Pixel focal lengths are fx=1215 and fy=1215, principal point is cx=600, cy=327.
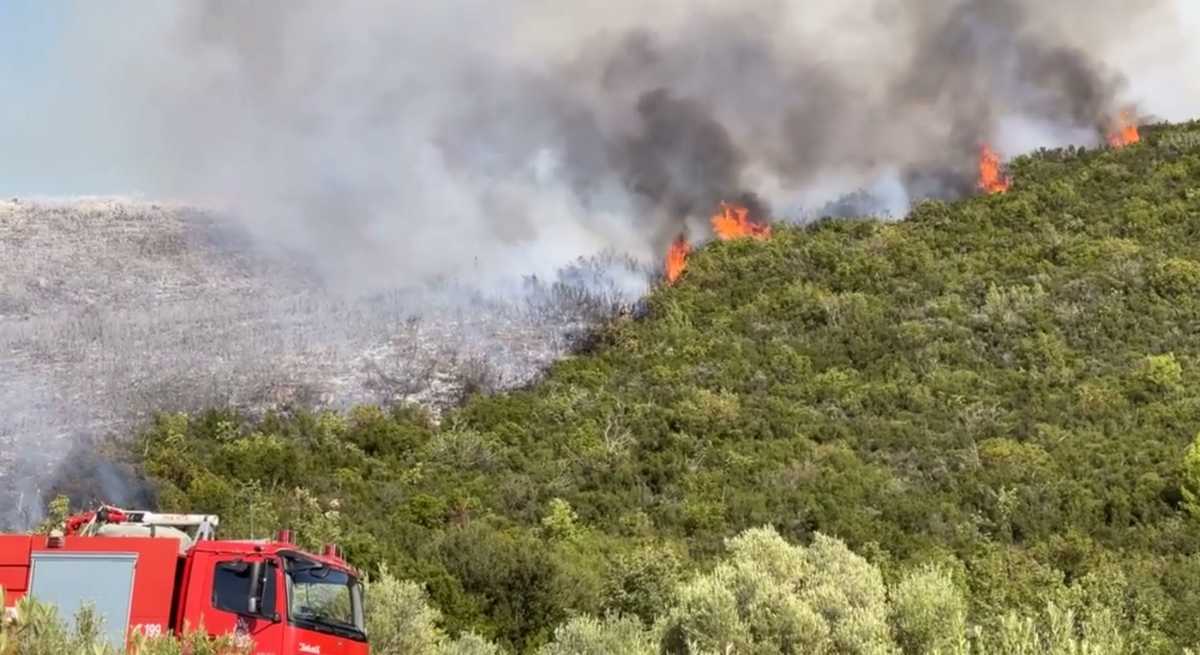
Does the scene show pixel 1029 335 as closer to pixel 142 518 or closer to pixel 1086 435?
pixel 1086 435

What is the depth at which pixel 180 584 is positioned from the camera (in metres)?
18.5

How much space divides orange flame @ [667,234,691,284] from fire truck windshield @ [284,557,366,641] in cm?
11828

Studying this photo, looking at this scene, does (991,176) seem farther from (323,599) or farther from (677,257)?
(323,599)

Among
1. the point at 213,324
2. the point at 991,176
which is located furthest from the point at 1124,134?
the point at 213,324

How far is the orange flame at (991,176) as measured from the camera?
15662 centimetres

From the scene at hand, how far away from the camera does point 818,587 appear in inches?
1200

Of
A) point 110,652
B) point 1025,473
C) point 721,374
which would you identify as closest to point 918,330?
point 721,374

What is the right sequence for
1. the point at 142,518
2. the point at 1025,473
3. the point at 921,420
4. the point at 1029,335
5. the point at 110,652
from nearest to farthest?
the point at 110,652 < the point at 142,518 < the point at 1025,473 < the point at 921,420 < the point at 1029,335

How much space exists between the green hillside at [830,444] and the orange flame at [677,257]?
2.51 meters

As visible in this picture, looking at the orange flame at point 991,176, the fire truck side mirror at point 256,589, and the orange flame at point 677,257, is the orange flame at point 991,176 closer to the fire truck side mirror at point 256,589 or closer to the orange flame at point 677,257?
the orange flame at point 677,257

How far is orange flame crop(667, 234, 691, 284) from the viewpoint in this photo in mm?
141125

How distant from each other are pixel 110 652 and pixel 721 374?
91.6 m

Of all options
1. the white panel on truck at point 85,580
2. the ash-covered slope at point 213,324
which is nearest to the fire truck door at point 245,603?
the white panel on truck at point 85,580

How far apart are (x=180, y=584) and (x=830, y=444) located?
68732 mm
